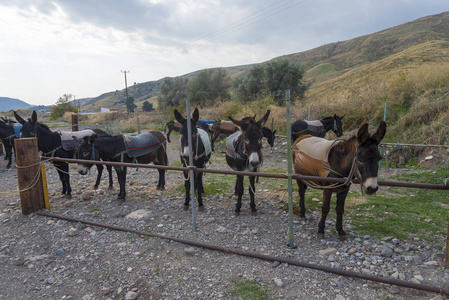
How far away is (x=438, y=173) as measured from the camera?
764 cm

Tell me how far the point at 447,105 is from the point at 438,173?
4753 mm

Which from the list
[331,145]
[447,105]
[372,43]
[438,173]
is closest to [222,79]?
[447,105]

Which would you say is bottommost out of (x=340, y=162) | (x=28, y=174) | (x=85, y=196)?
(x=85, y=196)

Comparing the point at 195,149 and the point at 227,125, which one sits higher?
the point at 227,125

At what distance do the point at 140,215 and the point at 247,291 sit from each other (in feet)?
10.6

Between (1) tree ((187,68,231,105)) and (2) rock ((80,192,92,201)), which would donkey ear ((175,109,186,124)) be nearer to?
(2) rock ((80,192,92,201))

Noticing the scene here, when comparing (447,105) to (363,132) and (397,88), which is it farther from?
(363,132)

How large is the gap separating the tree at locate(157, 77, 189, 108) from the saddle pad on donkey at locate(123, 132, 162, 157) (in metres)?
31.7

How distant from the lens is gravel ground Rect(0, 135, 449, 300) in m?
3.12

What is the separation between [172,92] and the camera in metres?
39.7

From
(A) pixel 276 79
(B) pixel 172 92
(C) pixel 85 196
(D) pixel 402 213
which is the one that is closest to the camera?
(D) pixel 402 213

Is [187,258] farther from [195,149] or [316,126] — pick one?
[316,126]

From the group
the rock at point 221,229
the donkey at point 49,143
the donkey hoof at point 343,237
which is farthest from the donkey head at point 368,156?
the donkey at point 49,143

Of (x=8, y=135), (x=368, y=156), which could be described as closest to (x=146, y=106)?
(x=8, y=135)
